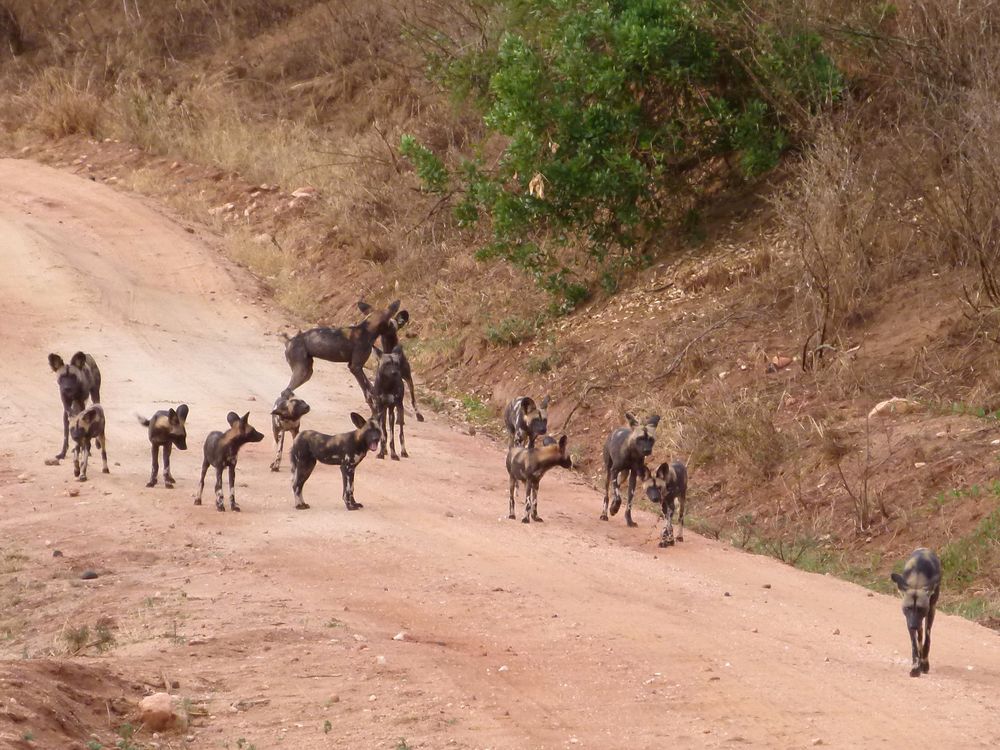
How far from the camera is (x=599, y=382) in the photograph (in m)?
17.8

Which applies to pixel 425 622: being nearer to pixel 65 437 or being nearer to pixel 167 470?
pixel 167 470

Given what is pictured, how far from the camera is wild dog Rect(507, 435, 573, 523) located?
12375 mm

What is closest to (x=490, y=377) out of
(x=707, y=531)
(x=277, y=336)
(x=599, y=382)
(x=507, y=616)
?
(x=599, y=382)

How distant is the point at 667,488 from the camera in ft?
39.2

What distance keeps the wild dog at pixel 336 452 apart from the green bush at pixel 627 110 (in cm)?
737

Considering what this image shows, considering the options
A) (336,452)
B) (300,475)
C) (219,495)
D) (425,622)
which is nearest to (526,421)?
(336,452)

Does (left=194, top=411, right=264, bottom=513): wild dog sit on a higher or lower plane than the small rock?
higher

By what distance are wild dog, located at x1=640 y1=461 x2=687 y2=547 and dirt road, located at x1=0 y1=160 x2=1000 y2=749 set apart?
0.21 meters

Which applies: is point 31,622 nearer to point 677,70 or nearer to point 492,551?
point 492,551

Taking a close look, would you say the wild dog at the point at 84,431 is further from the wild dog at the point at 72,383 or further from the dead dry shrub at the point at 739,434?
the dead dry shrub at the point at 739,434

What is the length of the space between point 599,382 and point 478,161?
218 inches

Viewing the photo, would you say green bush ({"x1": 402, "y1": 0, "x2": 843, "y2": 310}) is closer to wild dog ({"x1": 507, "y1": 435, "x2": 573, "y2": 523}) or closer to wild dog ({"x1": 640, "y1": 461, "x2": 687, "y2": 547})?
wild dog ({"x1": 507, "y1": 435, "x2": 573, "y2": 523})

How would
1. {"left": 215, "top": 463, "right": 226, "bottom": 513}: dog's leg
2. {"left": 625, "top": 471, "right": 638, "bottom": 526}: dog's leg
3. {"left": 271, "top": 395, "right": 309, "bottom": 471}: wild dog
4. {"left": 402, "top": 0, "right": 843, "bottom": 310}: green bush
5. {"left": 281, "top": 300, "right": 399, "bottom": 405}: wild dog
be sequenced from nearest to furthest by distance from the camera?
{"left": 215, "top": 463, "right": 226, "bottom": 513}: dog's leg
{"left": 625, "top": 471, "right": 638, "bottom": 526}: dog's leg
{"left": 271, "top": 395, "right": 309, "bottom": 471}: wild dog
{"left": 281, "top": 300, "right": 399, "bottom": 405}: wild dog
{"left": 402, "top": 0, "right": 843, "bottom": 310}: green bush

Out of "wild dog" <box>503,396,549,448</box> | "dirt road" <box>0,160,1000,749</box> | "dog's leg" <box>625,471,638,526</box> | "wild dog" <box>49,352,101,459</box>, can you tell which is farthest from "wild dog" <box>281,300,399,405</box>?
"dog's leg" <box>625,471,638,526</box>
